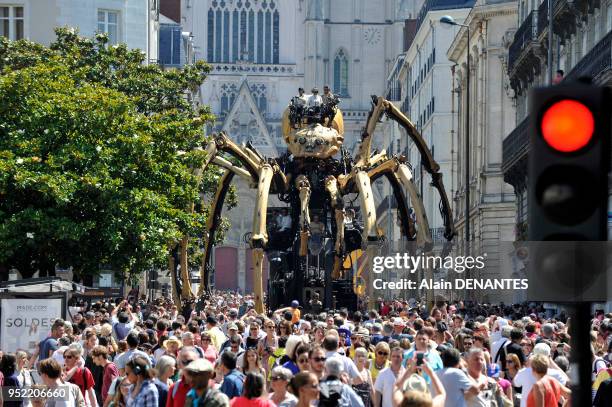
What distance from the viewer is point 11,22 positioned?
159ft

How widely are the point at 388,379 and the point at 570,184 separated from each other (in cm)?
746

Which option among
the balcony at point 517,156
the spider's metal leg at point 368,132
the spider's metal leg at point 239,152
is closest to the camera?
the spider's metal leg at point 368,132

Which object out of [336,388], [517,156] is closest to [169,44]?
[517,156]

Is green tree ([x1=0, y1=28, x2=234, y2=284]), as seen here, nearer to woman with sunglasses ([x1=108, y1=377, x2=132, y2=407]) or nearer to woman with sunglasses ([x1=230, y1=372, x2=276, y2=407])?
woman with sunglasses ([x1=108, y1=377, x2=132, y2=407])

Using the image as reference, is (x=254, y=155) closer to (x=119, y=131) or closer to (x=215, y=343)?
(x=119, y=131)

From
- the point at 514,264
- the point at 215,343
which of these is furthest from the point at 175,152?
the point at 215,343

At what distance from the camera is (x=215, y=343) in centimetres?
1856

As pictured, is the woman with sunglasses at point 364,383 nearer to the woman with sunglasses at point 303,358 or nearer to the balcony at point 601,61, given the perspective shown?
the woman with sunglasses at point 303,358

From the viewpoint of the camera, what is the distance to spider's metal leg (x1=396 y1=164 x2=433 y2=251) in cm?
2798

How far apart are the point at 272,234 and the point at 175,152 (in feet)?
16.7

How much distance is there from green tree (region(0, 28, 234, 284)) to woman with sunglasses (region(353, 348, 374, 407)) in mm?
16129

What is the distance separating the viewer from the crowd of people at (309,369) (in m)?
10.8

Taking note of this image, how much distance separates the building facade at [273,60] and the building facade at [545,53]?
75.9 metres

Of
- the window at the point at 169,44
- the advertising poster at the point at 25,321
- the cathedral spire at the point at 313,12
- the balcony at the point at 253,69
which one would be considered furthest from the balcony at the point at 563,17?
the cathedral spire at the point at 313,12
